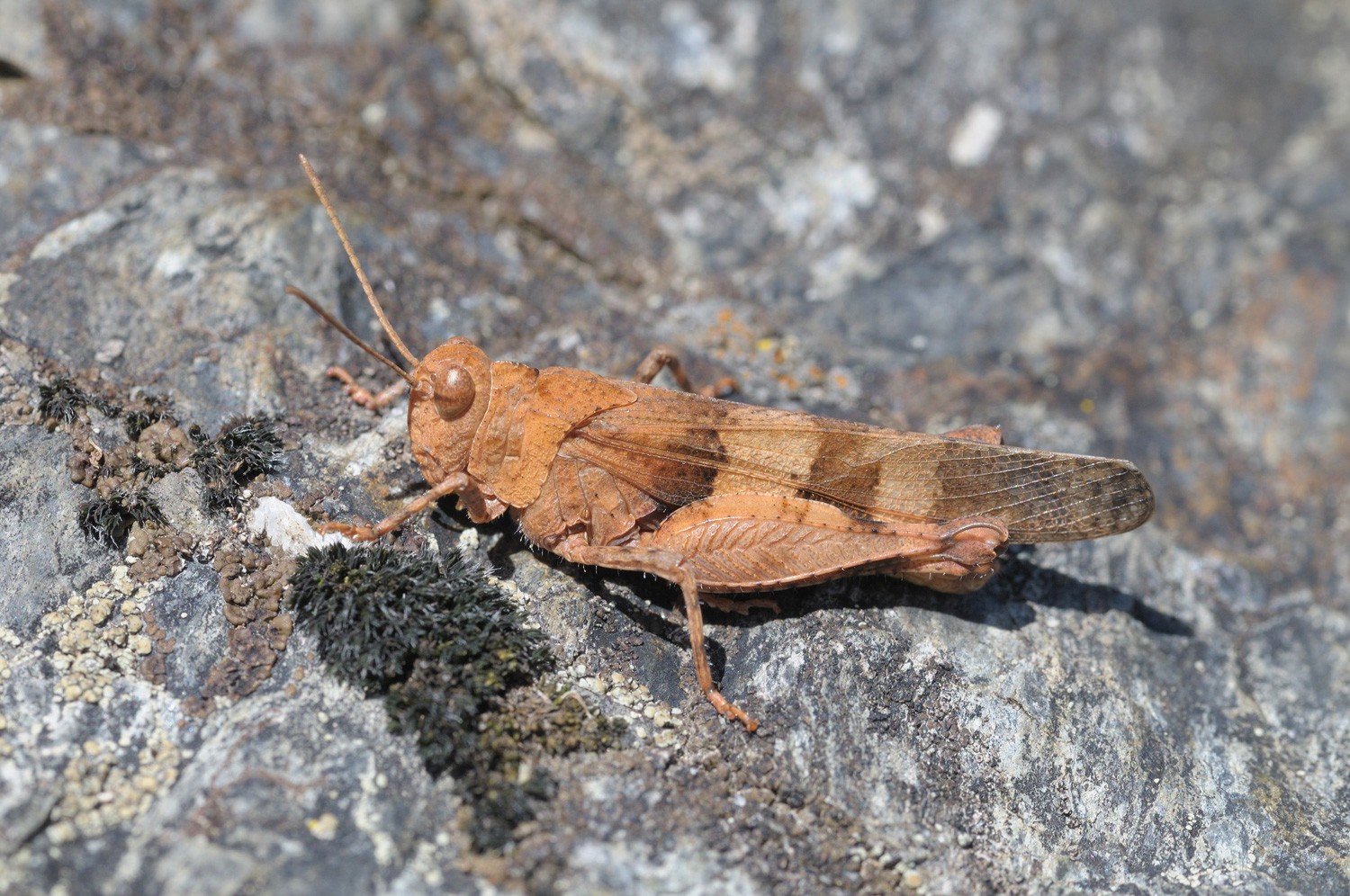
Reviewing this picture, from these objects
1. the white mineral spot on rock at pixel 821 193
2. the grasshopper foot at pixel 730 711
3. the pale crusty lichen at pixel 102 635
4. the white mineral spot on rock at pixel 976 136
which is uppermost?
the white mineral spot on rock at pixel 976 136

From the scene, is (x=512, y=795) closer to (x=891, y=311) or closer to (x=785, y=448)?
(x=785, y=448)

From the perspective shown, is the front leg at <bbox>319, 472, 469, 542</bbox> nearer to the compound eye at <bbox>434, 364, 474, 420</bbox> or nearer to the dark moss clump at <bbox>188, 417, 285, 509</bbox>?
the compound eye at <bbox>434, 364, 474, 420</bbox>

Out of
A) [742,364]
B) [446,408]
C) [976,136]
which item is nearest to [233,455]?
[446,408]

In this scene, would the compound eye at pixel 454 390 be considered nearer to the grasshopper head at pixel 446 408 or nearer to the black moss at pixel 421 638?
the grasshopper head at pixel 446 408

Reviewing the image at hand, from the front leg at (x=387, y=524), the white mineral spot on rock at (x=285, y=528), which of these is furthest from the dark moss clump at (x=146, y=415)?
the front leg at (x=387, y=524)

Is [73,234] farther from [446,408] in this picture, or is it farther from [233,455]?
[446,408]

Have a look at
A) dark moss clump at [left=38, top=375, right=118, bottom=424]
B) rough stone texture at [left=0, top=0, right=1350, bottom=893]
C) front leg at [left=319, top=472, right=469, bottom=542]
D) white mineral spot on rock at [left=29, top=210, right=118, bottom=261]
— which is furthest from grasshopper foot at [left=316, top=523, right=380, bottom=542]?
white mineral spot on rock at [left=29, top=210, right=118, bottom=261]
